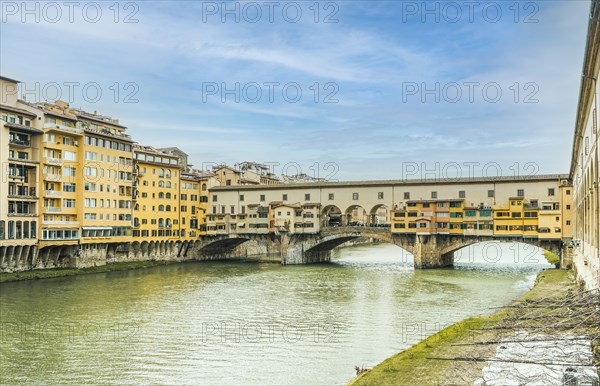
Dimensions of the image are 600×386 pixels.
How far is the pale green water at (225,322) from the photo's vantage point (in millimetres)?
16062

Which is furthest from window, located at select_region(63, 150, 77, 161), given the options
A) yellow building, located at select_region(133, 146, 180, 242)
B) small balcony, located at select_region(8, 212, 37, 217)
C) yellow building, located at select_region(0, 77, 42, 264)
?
yellow building, located at select_region(133, 146, 180, 242)

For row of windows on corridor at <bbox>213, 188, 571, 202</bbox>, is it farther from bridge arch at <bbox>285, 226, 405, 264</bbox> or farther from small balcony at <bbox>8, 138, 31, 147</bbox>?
small balcony at <bbox>8, 138, 31, 147</bbox>

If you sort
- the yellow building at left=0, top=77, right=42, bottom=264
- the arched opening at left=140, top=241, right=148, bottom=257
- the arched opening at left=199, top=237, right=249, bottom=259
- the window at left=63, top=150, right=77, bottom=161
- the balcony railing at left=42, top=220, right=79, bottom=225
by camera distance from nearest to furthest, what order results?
the yellow building at left=0, top=77, right=42, bottom=264 → the balcony railing at left=42, top=220, right=79, bottom=225 → the window at left=63, top=150, right=77, bottom=161 → the arched opening at left=140, top=241, right=148, bottom=257 → the arched opening at left=199, top=237, right=249, bottom=259

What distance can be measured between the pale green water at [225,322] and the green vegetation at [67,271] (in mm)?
1578

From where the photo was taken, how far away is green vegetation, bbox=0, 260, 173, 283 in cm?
3734

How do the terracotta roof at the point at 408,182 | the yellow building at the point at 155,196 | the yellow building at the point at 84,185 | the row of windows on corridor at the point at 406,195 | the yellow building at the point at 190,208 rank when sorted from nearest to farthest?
1. the yellow building at the point at 84,185
2. the row of windows on corridor at the point at 406,195
3. the terracotta roof at the point at 408,182
4. the yellow building at the point at 155,196
5. the yellow building at the point at 190,208

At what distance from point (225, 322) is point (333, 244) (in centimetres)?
3448

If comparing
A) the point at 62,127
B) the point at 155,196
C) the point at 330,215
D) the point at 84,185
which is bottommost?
the point at 330,215

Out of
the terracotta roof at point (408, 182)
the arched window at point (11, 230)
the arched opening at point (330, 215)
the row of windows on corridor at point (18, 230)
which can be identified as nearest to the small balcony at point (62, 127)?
A: the row of windows on corridor at point (18, 230)

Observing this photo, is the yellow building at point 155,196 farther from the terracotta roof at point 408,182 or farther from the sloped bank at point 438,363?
the sloped bank at point 438,363

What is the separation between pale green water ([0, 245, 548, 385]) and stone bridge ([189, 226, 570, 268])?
17.6 ft

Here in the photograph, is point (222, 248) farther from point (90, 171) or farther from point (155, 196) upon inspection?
point (90, 171)

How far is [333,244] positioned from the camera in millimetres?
57125

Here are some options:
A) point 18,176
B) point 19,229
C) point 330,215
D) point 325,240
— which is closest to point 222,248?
point 330,215
